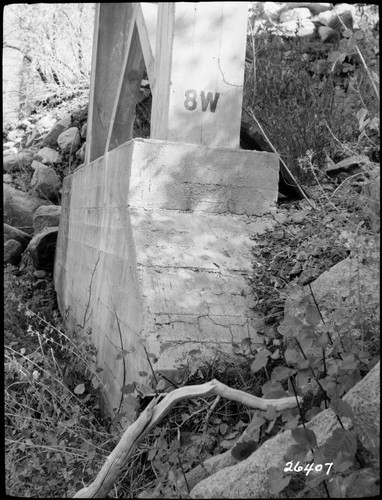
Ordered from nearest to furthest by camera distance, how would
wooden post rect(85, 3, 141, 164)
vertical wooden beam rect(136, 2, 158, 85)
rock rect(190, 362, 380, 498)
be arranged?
rock rect(190, 362, 380, 498)
vertical wooden beam rect(136, 2, 158, 85)
wooden post rect(85, 3, 141, 164)

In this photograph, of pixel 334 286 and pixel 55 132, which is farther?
pixel 55 132

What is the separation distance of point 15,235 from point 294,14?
5.24 meters

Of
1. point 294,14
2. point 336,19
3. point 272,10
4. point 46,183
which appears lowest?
point 46,183

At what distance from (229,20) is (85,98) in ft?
28.5

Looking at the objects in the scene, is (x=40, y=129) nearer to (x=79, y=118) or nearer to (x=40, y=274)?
(x=79, y=118)

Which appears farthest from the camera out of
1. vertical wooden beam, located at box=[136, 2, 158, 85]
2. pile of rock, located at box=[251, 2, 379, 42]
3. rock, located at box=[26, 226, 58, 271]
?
pile of rock, located at box=[251, 2, 379, 42]

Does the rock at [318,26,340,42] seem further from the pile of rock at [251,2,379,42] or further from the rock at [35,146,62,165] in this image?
the rock at [35,146,62,165]

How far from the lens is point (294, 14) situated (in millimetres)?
10016

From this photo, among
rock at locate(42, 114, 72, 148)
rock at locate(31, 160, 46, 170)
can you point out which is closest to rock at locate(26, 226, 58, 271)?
rock at locate(31, 160, 46, 170)

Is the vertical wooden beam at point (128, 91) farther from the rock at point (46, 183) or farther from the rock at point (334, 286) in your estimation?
the rock at point (46, 183)

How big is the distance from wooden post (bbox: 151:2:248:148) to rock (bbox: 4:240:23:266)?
5224 mm

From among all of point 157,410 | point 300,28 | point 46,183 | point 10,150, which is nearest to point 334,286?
point 157,410

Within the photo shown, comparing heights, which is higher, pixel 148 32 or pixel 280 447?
pixel 148 32

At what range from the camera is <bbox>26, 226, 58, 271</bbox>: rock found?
858 cm
